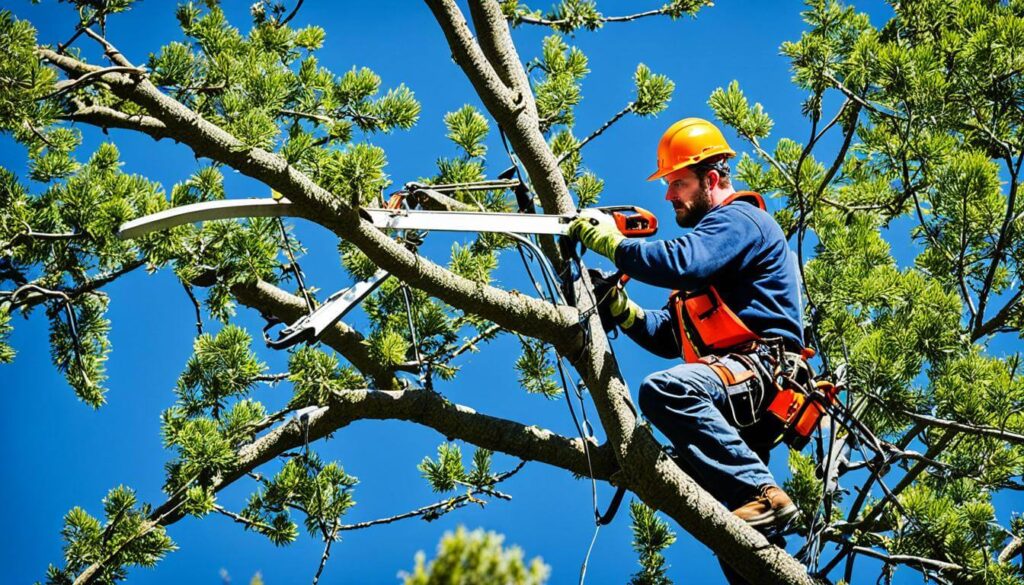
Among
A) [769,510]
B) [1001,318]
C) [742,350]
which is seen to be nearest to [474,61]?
[742,350]

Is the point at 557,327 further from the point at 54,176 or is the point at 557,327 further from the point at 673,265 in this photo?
the point at 54,176

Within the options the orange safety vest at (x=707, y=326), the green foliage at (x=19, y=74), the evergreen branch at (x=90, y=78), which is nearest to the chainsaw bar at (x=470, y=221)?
the orange safety vest at (x=707, y=326)

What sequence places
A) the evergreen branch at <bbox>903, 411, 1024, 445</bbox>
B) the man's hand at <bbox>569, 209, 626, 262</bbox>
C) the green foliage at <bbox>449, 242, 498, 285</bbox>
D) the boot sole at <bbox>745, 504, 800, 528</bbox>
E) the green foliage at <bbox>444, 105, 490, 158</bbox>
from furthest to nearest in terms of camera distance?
1. the green foliage at <bbox>444, 105, 490, 158</bbox>
2. the green foliage at <bbox>449, 242, 498, 285</bbox>
3. the evergreen branch at <bbox>903, 411, 1024, 445</bbox>
4. the man's hand at <bbox>569, 209, 626, 262</bbox>
5. the boot sole at <bbox>745, 504, 800, 528</bbox>

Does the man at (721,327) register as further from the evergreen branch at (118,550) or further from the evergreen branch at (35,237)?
the evergreen branch at (35,237)

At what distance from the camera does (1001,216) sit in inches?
181

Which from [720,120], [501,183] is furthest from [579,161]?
[501,183]

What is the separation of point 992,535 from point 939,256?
1259mm

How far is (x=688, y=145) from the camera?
441 cm

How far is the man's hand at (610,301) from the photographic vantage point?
4.09 metres

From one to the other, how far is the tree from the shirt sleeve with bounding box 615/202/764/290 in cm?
22

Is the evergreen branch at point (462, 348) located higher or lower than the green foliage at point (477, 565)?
higher

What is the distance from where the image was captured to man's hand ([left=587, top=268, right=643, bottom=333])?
13.4 ft

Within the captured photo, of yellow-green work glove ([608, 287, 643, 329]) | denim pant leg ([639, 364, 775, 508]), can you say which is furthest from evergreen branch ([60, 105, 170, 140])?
denim pant leg ([639, 364, 775, 508])

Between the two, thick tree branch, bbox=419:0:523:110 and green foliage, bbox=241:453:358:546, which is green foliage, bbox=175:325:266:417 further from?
thick tree branch, bbox=419:0:523:110
